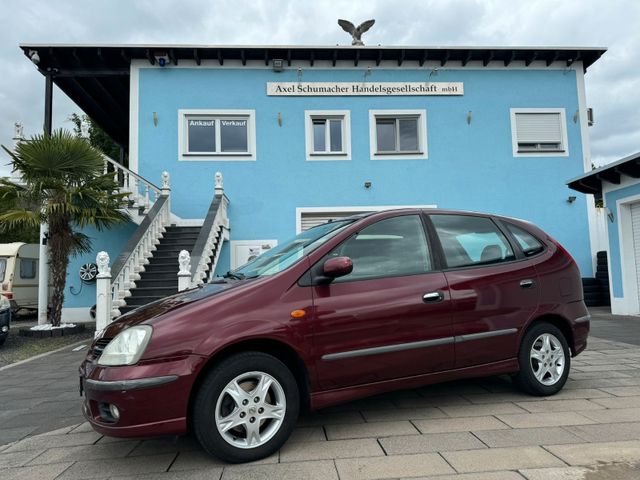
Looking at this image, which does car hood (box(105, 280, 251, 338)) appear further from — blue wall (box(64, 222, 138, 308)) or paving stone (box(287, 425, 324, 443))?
blue wall (box(64, 222, 138, 308))

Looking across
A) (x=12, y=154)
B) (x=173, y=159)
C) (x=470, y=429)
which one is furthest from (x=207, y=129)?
(x=470, y=429)

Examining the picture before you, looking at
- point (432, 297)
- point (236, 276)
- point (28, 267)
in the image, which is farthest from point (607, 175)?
point (28, 267)

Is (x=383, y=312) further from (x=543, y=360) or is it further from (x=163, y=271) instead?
(x=163, y=271)

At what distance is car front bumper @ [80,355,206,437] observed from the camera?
2.79m

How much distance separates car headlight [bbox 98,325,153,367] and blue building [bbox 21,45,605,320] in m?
9.33

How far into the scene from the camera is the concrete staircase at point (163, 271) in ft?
28.4

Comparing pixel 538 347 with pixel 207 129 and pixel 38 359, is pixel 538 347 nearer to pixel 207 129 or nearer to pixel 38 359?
pixel 38 359

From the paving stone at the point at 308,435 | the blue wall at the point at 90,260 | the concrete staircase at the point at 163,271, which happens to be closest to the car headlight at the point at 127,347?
the paving stone at the point at 308,435

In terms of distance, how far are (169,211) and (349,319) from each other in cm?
956

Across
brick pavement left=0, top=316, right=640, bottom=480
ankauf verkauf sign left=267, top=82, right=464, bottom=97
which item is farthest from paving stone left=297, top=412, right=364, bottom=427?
ankauf verkauf sign left=267, top=82, right=464, bottom=97

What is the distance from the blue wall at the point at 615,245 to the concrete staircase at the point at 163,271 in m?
9.82

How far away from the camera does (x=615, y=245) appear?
423 inches

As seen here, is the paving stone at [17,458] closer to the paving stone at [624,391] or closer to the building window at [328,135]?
the paving stone at [624,391]

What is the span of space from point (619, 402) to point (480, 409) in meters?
1.28
